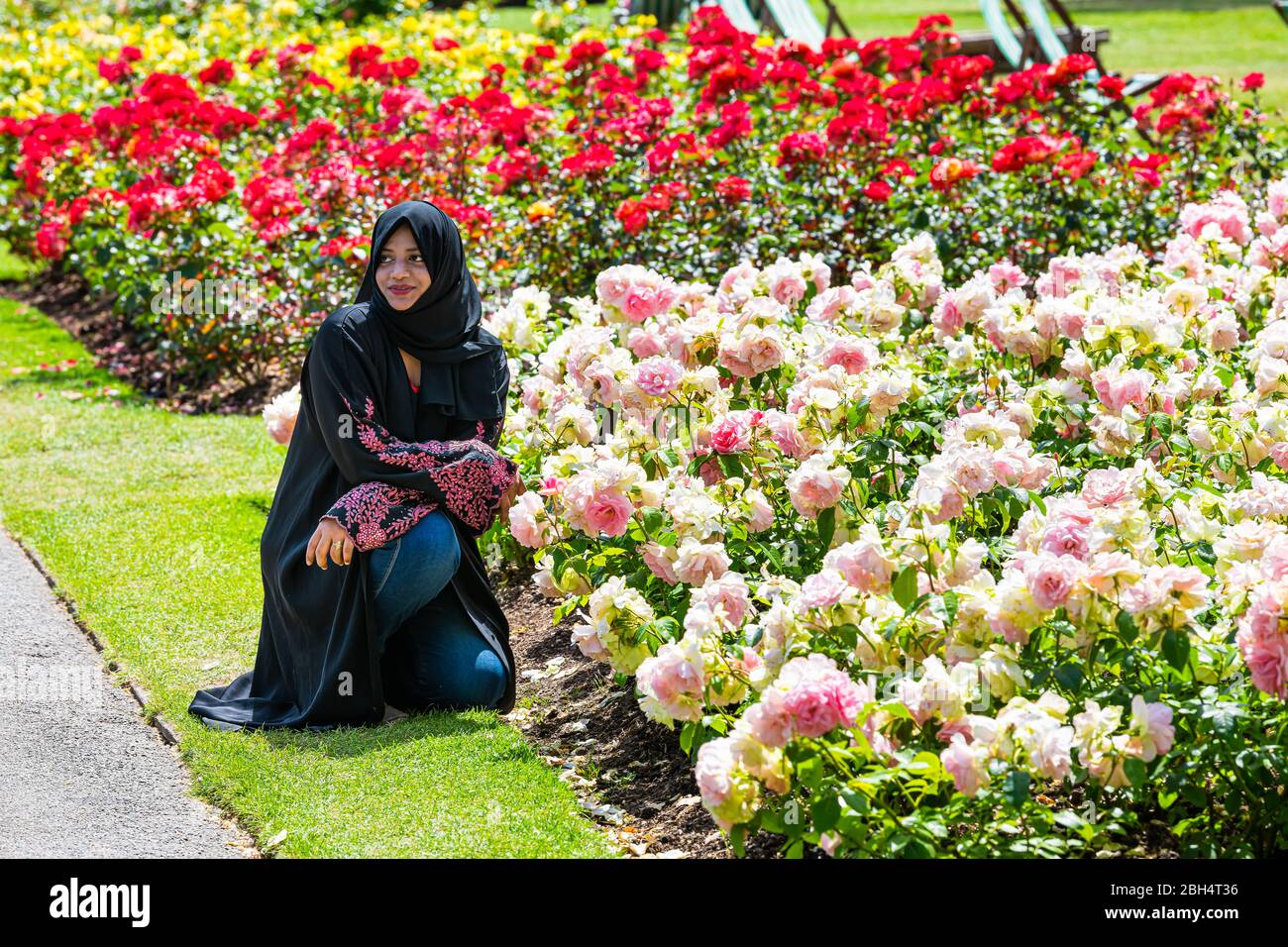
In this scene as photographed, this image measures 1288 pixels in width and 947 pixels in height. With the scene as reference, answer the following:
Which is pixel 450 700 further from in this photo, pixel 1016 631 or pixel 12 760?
pixel 1016 631

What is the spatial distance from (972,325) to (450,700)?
1769mm

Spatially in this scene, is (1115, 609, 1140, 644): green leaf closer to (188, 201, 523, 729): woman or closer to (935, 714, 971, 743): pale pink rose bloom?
(935, 714, 971, 743): pale pink rose bloom

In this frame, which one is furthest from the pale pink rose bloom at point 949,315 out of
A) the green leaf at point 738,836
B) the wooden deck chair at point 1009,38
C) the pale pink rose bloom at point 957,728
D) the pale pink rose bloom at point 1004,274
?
the wooden deck chair at point 1009,38

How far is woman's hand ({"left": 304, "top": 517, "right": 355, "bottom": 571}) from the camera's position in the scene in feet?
12.7

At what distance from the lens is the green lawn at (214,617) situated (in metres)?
3.48

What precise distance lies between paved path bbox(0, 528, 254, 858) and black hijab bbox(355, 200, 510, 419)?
1.16 meters

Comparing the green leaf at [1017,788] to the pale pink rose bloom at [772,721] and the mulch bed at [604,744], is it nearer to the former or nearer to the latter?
the pale pink rose bloom at [772,721]

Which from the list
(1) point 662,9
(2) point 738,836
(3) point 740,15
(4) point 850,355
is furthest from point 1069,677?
(1) point 662,9

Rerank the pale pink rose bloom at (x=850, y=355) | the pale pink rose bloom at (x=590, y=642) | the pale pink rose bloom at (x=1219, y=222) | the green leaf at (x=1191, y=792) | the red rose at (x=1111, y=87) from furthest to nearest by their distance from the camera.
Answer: the red rose at (x=1111, y=87), the pale pink rose bloom at (x=1219, y=222), the pale pink rose bloom at (x=850, y=355), the pale pink rose bloom at (x=590, y=642), the green leaf at (x=1191, y=792)

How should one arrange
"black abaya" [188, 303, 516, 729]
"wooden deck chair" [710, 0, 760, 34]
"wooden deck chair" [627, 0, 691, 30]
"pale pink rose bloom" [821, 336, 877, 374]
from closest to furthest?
1. "pale pink rose bloom" [821, 336, 877, 374]
2. "black abaya" [188, 303, 516, 729]
3. "wooden deck chair" [710, 0, 760, 34]
4. "wooden deck chair" [627, 0, 691, 30]

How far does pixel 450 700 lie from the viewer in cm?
409

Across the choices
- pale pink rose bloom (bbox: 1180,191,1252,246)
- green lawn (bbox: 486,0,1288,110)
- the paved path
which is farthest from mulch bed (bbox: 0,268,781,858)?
green lawn (bbox: 486,0,1288,110)
